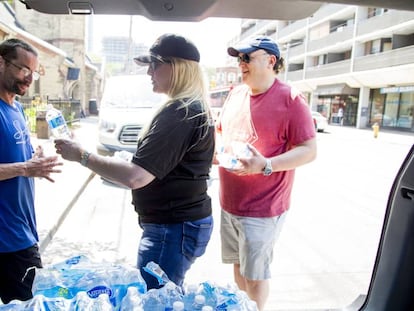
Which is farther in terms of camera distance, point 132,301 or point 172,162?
point 172,162

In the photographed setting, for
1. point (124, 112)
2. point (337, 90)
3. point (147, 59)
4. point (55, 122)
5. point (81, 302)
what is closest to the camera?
point (81, 302)

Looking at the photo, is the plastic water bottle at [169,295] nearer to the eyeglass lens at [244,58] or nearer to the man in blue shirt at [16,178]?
the man in blue shirt at [16,178]

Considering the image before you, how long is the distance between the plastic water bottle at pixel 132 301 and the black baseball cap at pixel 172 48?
116 cm

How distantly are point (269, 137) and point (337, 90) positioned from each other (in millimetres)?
36331

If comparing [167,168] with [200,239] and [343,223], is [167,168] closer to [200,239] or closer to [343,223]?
[200,239]

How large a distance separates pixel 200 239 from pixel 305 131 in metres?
1.01

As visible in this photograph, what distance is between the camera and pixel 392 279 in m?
1.60

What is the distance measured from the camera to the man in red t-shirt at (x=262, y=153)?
8.07 ft

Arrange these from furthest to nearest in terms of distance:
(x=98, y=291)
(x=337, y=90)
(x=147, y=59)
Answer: (x=337, y=90) → (x=147, y=59) → (x=98, y=291)

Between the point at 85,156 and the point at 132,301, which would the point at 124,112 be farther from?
the point at 132,301

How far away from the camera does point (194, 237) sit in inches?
78.0

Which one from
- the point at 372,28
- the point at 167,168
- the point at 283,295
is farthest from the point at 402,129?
the point at 167,168

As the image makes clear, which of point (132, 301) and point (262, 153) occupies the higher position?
point (262, 153)

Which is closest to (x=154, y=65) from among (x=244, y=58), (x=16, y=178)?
(x=244, y=58)
